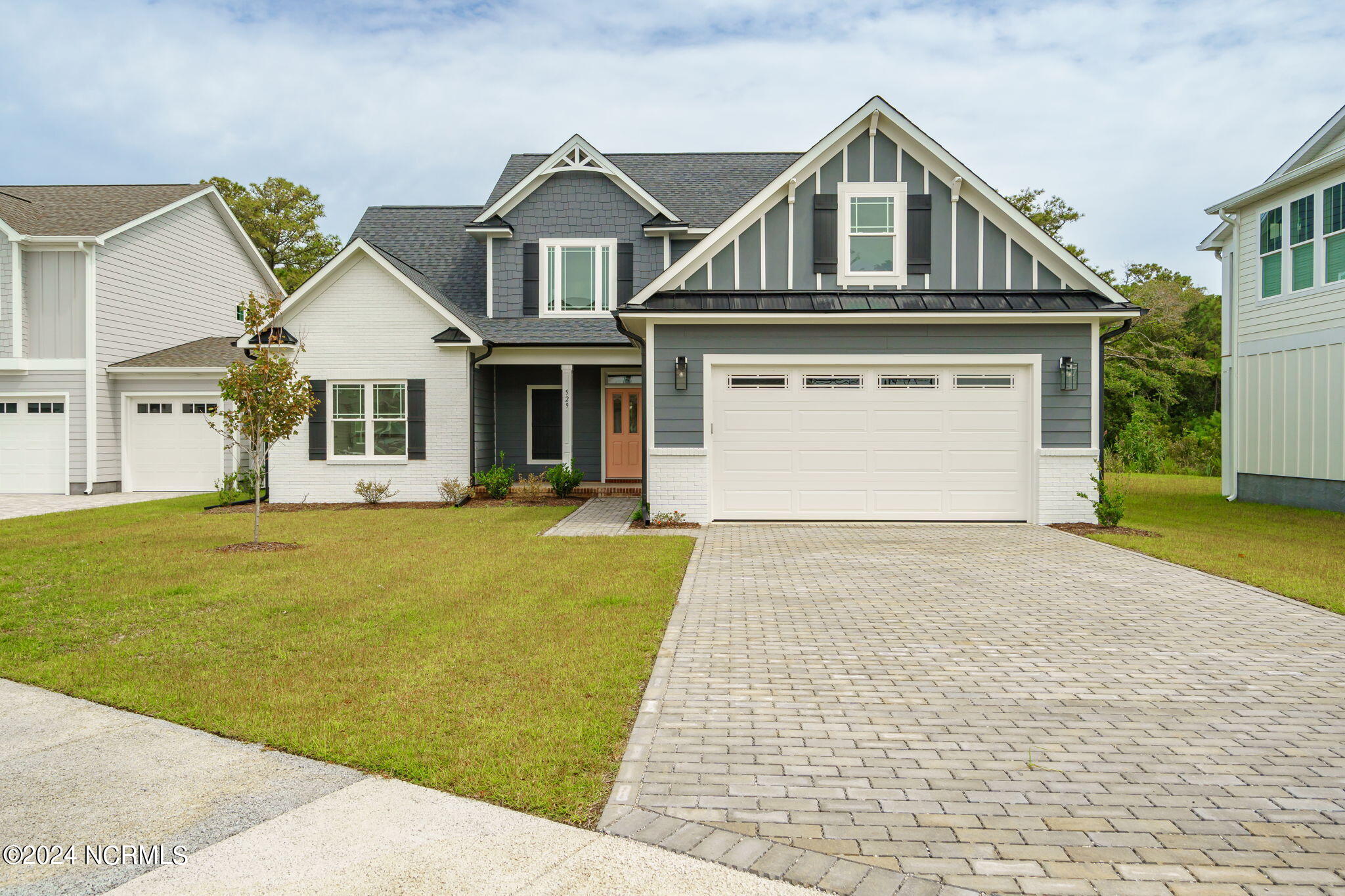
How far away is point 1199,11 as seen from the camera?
47.5 ft

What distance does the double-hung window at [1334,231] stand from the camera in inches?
568

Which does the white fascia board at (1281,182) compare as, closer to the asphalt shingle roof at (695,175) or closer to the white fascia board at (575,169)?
the asphalt shingle roof at (695,175)

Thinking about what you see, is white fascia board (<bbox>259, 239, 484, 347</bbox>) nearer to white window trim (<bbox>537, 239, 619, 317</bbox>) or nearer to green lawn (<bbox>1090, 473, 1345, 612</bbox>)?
white window trim (<bbox>537, 239, 619, 317</bbox>)

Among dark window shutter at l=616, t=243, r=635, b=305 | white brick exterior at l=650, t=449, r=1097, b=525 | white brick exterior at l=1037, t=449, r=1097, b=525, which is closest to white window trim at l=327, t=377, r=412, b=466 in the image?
dark window shutter at l=616, t=243, r=635, b=305

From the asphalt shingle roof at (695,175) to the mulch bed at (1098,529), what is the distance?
10.2 m

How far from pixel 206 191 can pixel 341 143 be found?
11.6 m

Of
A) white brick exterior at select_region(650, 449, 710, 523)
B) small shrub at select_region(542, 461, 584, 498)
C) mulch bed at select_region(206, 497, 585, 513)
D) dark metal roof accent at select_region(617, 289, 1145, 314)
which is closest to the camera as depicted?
dark metal roof accent at select_region(617, 289, 1145, 314)

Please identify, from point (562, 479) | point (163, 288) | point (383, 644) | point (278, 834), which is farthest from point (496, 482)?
point (278, 834)

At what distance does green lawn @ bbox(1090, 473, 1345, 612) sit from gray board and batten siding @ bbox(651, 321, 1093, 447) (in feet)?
7.19

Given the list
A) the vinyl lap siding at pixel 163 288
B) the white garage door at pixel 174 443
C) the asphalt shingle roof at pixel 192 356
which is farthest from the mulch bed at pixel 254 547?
the vinyl lap siding at pixel 163 288

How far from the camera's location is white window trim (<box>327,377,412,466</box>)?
1691 centimetres

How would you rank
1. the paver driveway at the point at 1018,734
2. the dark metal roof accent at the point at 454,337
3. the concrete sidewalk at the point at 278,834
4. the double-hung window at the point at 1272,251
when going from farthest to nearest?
the dark metal roof accent at the point at 454,337
the double-hung window at the point at 1272,251
the paver driveway at the point at 1018,734
the concrete sidewalk at the point at 278,834

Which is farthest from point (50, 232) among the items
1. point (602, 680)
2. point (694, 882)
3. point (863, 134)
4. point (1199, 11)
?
point (1199, 11)

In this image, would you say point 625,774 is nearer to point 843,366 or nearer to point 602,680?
point 602,680
